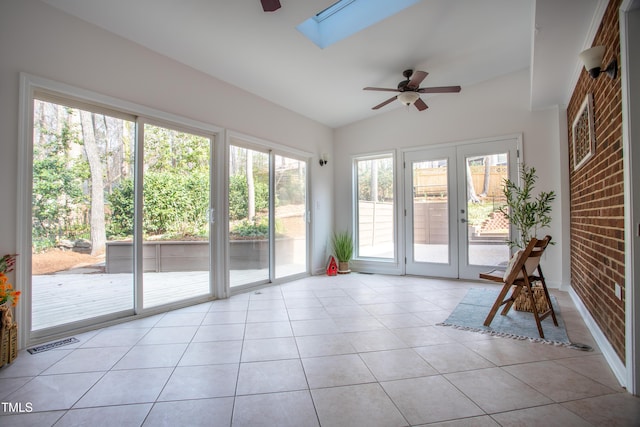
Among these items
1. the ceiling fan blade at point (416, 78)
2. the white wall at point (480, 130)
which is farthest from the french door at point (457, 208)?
the ceiling fan blade at point (416, 78)

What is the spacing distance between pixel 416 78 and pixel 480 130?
71.7 inches

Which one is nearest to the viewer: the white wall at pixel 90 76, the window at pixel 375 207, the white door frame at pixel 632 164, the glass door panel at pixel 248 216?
the white door frame at pixel 632 164

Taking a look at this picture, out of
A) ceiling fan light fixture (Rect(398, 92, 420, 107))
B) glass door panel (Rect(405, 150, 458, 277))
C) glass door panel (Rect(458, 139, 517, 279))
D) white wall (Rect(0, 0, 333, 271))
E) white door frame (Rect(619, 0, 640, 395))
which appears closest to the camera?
white door frame (Rect(619, 0, 640, 395))

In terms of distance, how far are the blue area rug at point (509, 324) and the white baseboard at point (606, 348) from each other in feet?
0.47

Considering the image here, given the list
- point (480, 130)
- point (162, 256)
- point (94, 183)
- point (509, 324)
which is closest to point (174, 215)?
point (162, 256)

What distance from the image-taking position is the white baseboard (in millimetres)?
1873

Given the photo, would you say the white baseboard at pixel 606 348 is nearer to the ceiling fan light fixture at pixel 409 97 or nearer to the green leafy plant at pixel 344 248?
the ceiling fan light fixture at pixel 409 97

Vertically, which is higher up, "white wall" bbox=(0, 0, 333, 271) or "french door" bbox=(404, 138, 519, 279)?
"white wall" bbox=(0, 0, 333, 271)

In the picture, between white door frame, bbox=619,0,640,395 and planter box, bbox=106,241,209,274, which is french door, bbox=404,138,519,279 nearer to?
white door frame, bbox=619,0,640,395

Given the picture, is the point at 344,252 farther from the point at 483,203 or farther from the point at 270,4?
the point at 270,4

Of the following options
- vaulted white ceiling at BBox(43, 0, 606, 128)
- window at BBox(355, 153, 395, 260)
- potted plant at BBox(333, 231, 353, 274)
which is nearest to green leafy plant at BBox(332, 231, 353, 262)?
potted plant at BBox(333, 231, 353, 274)

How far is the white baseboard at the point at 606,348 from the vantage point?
1873 millimetres

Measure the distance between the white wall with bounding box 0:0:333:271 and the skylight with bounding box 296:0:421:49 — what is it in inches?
49.8

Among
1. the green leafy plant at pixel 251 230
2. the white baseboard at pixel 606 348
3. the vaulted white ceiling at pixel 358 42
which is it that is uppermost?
the vaulted white ceiling at pixel 358 42
